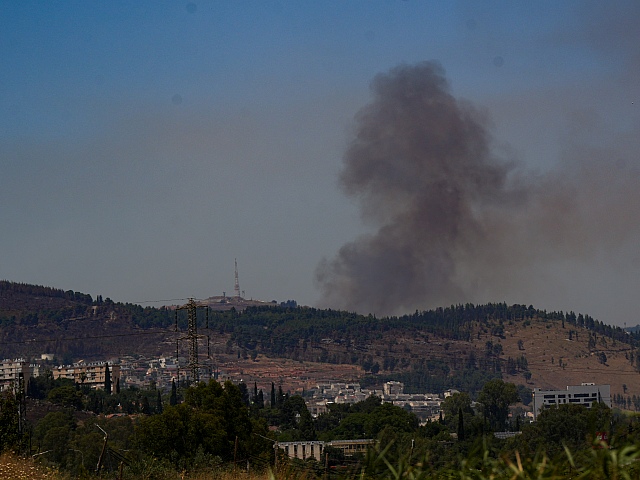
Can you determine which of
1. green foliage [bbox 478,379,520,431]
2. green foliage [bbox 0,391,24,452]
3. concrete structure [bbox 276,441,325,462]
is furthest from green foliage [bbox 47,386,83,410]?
green foliage [bbox 478,379,520,431]

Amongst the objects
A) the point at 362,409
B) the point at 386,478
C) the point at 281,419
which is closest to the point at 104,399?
the point at 281,419

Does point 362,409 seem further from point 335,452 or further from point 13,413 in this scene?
point 13,413

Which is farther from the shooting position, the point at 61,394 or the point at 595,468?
the point at 61,394

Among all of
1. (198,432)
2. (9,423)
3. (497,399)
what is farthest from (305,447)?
(497,399)

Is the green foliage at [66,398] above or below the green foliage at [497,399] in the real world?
above

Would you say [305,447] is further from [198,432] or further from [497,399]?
[497,399]

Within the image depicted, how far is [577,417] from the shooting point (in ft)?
281

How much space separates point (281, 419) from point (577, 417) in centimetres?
4949

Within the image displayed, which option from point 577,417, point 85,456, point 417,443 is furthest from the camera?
point 577,417

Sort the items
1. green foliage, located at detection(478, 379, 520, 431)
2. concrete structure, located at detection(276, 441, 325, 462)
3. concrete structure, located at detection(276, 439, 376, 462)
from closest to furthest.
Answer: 1. concrete structure, located at detection(276, 441, 325, 462)
2. concrete structure, located at detection(276, 439, 376, 462)
3. green foliage, located at detection(478, 379, 520, 431)

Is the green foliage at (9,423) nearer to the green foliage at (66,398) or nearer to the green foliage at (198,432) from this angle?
the green foliage at (198,432)

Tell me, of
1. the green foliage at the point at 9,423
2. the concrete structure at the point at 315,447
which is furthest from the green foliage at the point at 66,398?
the green foliage at the point at 9,423

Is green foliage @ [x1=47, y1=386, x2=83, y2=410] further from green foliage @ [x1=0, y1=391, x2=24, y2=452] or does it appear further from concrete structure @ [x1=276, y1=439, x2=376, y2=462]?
green foliage @ [x1=0, y1=391, x2=24, y2=452]

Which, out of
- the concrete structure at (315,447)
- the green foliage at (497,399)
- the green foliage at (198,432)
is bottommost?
the concrete structure at (315,447)
